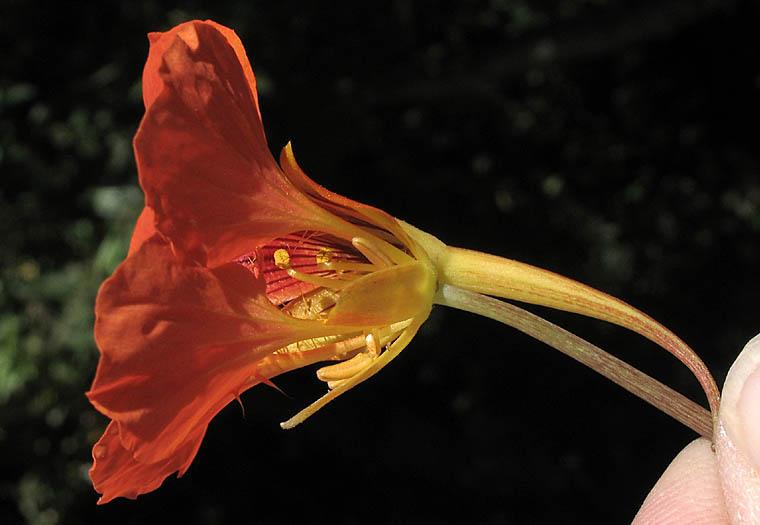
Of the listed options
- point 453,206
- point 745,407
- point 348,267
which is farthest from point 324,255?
point 453,206

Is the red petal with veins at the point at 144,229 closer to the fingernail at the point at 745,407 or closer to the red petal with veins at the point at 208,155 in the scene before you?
the red petal with veins at the point at 208,155

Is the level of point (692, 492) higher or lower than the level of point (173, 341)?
lower

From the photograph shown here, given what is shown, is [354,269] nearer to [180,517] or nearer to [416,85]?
[416,85]

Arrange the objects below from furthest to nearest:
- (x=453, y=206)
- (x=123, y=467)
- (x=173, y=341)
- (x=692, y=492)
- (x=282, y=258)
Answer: (x=453, y=206) → (x=692, y=492) → (x=282, y=258) → (x=123, y=467) → (x=173, y=341)

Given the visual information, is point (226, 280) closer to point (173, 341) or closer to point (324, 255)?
point (173, 341)

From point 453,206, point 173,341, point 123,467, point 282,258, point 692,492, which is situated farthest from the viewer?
point 453,206

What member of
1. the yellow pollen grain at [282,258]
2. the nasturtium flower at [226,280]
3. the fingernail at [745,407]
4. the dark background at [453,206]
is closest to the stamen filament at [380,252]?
the nasturtium flower at [226,280]

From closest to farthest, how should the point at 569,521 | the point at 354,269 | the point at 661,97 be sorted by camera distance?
the point at 354,269 < the point at 569,521 < the point at 661,97

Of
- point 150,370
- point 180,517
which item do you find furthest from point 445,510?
point 150,370
